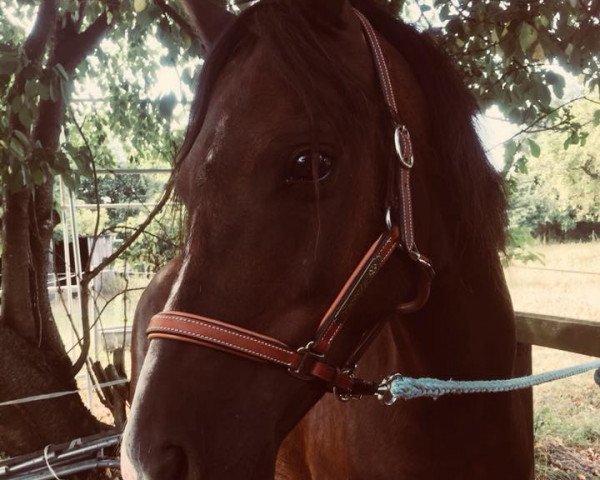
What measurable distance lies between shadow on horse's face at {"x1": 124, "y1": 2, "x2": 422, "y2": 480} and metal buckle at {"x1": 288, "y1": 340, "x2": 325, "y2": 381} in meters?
0.02

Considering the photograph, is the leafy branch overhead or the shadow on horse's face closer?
the shadow on horse's face

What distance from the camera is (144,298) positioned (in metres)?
3.28

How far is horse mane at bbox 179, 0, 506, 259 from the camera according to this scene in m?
1.30

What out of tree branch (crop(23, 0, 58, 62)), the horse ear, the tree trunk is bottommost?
the tree trunk

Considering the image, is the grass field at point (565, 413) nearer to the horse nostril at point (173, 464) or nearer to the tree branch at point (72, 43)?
the horse nostril at point (173, 464)

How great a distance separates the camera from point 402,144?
1354 millimetres

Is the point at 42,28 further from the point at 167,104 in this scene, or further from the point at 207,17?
the point at 207,17

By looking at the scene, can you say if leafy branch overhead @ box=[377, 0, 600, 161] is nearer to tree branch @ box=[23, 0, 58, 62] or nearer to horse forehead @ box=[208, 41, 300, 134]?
horse forehead @ box=[208, 41, 300, 134]

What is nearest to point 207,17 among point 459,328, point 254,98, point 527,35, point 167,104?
point 254,98

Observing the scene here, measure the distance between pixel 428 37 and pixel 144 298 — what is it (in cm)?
228

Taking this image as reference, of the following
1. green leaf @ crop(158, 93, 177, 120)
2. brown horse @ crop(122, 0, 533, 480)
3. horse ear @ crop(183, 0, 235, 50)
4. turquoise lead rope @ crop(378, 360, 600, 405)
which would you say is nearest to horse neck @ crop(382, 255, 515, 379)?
brown horse @ crop(122, 0, 533, 480)

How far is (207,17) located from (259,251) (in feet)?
2.99

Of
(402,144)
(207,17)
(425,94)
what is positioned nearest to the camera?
(402,144)

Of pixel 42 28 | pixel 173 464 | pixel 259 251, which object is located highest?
pixel 42 28
